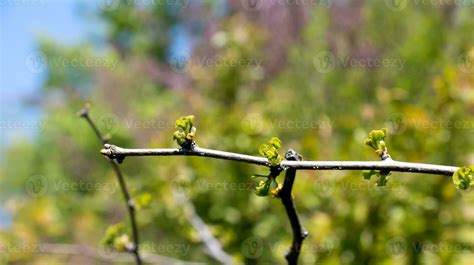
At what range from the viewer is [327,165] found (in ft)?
2.25

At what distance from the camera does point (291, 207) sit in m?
0.82

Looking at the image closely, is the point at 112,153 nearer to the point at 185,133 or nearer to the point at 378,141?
the point at 185,133

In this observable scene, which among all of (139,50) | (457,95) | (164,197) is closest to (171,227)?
(164,197)

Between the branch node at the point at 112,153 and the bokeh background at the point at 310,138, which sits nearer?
the branch node at the point at 112,153

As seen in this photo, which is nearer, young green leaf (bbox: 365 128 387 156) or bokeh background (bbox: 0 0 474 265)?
young green leaf (bbox: 365 128 387 156)

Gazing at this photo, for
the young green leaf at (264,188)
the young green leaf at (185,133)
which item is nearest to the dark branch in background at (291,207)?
the young green leaf at (264,188)

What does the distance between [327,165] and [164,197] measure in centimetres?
210

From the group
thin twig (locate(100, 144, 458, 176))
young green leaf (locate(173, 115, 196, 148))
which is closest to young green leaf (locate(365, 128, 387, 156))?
thin twig (locate(100, 144, 458, 176))

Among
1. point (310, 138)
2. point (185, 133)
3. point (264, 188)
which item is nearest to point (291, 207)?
point (264, 188)

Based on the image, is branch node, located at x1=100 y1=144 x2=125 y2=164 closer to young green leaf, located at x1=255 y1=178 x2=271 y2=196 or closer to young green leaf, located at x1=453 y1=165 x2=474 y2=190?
young green leaf, located at x1=255 y1=178 x2=271 y2=196

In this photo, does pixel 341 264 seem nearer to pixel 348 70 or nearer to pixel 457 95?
pixel 457 95

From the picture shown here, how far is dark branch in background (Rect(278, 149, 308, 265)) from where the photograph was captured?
0.76 metres

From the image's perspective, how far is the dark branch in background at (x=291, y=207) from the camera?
0.76 metres

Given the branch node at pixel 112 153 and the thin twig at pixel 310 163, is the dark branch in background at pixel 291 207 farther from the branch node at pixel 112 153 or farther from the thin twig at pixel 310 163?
the branch node at pixel 112 153
